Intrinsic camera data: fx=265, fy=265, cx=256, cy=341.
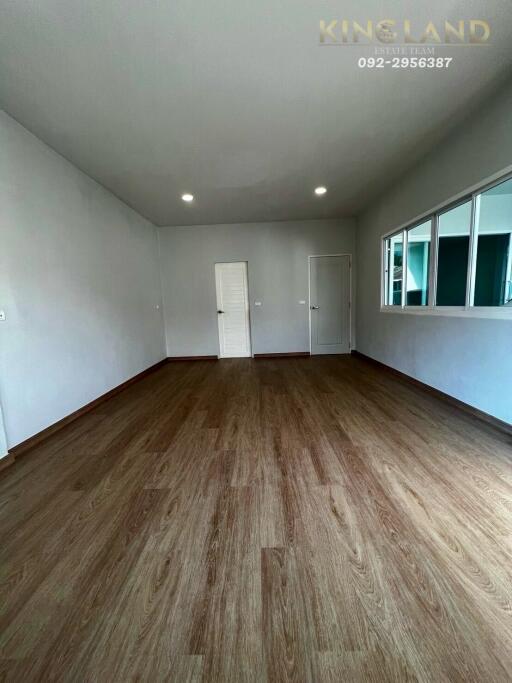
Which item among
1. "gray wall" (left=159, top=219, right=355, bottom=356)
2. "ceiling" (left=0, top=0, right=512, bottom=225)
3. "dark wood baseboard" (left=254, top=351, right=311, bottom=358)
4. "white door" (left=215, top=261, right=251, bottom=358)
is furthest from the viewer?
"dark wood baseboard" (left=254, top=351, right=311, bottom=358)

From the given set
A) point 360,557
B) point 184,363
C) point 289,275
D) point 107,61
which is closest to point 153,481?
point 360,557

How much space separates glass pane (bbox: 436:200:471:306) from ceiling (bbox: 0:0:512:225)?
83cm

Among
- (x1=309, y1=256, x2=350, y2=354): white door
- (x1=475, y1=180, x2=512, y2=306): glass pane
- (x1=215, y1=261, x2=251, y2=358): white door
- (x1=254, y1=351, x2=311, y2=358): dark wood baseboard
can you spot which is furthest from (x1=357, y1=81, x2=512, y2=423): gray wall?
(x1=215, y1=261, x2=251, y2=358): white door

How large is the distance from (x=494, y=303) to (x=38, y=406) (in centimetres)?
423

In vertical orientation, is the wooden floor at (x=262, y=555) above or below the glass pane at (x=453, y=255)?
below

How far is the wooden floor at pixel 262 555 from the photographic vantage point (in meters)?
0.88

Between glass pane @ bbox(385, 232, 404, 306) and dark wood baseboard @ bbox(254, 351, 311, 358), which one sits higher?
glass pane @ bbox(385, 232, 404, 306)

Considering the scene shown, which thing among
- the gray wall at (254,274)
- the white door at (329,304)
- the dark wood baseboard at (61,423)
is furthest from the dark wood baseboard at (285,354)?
the dark wood baseboard at (61,423)

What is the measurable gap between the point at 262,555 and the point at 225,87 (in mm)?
3038

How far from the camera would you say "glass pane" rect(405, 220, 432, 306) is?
3291mm

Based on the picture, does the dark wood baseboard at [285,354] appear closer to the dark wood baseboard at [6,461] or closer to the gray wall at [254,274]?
the gray wall at [254,274]

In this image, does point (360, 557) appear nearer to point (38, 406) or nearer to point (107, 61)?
point (38, 406)

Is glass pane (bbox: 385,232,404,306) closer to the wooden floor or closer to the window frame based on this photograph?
the window frame

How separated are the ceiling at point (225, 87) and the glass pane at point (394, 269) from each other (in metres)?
0.98
